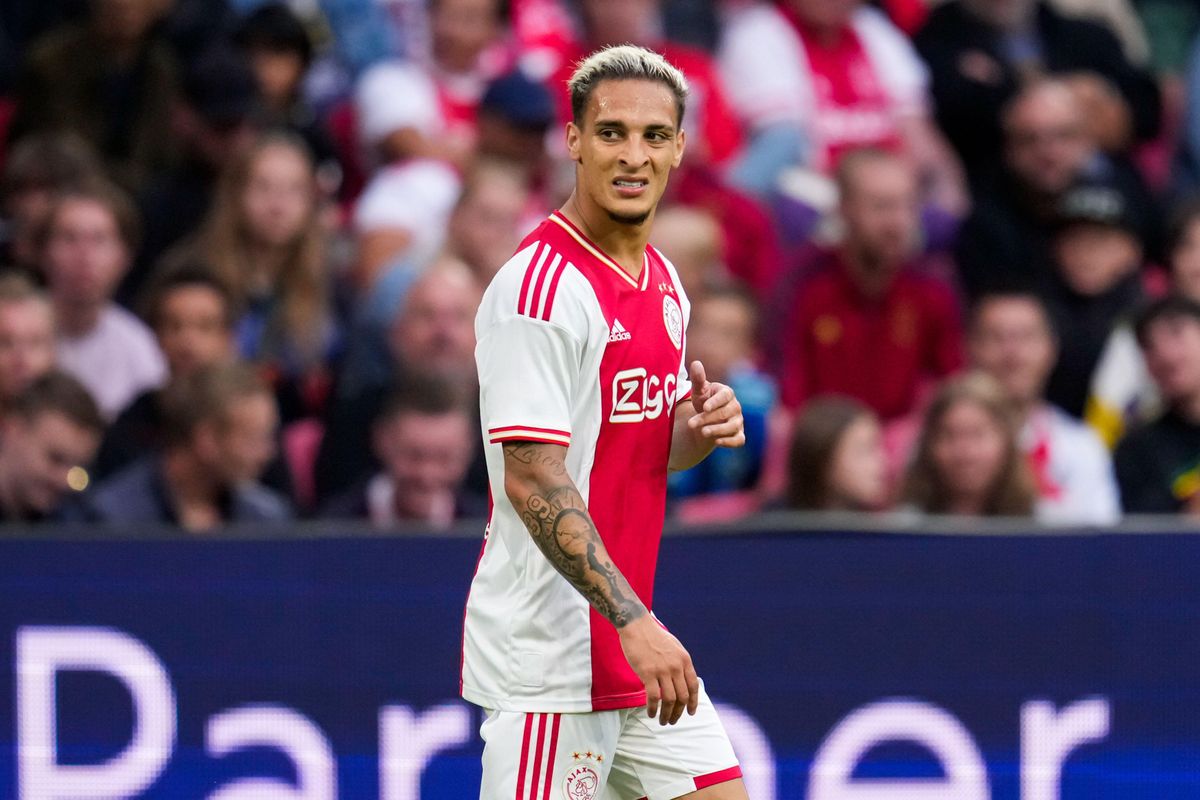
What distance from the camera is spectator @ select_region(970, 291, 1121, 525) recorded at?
677cm

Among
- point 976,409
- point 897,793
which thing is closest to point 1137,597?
point 897,793

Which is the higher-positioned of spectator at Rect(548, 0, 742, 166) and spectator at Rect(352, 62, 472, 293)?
spectator at Rect(548, 0, 742, 166)

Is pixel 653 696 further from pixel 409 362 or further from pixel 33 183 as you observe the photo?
pixel 33 183

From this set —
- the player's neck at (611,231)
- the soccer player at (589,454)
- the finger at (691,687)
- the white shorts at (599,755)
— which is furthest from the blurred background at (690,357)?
the finger at (691,687)

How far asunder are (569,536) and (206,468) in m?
2.90

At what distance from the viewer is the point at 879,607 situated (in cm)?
526

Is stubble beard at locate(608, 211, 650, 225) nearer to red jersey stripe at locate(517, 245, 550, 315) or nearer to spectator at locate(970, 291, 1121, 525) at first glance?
red jersey stripe at locate(517, 245, 550, 315)

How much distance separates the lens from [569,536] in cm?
355

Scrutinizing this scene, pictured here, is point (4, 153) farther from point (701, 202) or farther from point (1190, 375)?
point (1190, 375)

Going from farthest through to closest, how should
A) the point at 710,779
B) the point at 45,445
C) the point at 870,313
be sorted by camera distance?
1. the point at 870,313
2. the point at 45,445
3. the point at 710,779

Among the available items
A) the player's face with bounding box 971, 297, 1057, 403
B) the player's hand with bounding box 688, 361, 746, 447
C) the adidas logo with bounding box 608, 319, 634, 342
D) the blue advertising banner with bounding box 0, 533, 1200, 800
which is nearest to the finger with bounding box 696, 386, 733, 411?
the player's hand with bounding box 688, 361, 746, 447

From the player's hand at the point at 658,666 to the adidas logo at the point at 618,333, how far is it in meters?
0.57

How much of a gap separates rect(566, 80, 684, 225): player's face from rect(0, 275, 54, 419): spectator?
3.34 meters

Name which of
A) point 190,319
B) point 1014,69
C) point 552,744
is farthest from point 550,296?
point 1014,69
